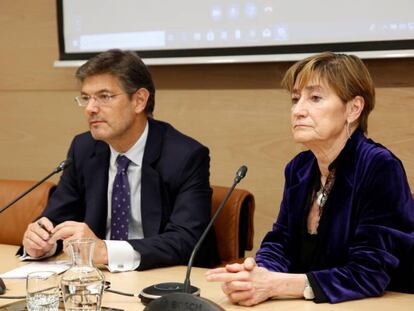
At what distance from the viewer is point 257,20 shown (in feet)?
9.94

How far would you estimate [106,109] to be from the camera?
254 cm

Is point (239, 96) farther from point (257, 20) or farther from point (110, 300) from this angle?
point (110, 300)

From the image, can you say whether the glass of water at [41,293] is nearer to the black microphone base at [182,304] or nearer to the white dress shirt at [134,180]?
the black microphone base at [182,304]

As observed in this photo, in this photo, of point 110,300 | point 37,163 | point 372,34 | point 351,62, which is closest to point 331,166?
point 351,62

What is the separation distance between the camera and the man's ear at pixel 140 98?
→ 103 inches

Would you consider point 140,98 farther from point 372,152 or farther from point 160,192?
point 372,152

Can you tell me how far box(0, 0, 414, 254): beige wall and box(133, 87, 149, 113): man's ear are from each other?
655mm

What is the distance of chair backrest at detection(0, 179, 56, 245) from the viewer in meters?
2.76

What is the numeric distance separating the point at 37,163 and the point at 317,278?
7.62 ft

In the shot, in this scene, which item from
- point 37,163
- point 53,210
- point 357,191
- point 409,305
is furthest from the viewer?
point 37,163

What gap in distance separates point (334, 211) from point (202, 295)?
466 mm

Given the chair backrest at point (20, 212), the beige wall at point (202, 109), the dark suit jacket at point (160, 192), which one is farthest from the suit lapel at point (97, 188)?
the beige wall at point (202, 109)

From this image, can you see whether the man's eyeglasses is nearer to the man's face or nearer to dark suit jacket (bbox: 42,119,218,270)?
the man's face

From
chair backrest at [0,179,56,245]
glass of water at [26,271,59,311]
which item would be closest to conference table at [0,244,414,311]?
glass of water at [26,271,59,311]
